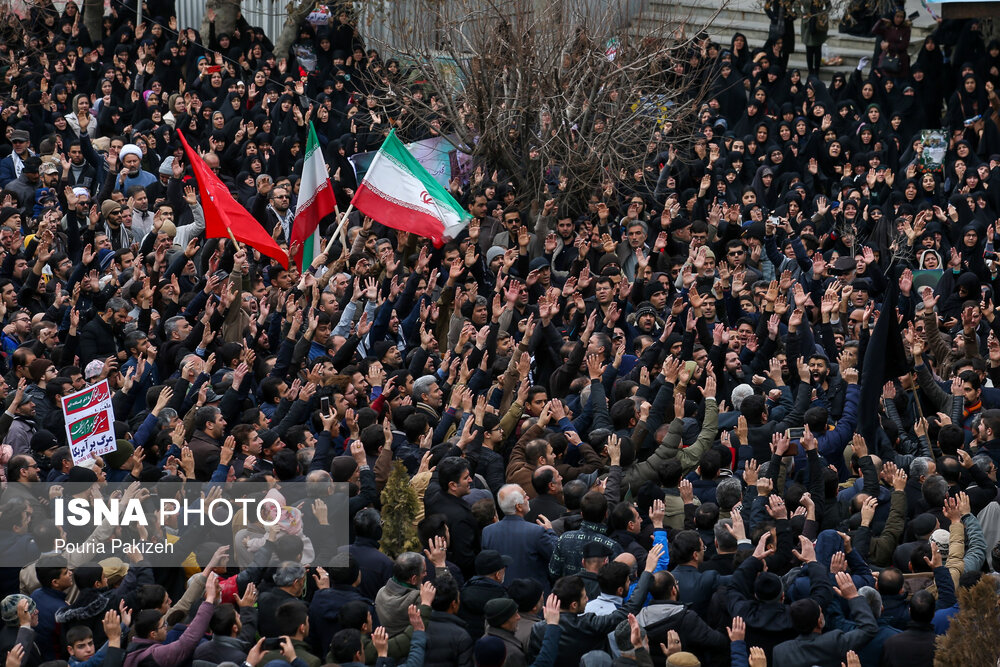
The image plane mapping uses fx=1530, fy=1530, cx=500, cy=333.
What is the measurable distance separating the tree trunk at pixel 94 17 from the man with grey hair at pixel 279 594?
1776 centimetres

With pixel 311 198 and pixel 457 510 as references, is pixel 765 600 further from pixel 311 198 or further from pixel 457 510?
pixel 311 198

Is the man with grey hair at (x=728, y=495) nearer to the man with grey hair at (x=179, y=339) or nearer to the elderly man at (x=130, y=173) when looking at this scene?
the man with grey hair at (x=179, y=339)

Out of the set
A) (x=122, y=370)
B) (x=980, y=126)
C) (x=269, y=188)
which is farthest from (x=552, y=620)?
(x=980, y=126)

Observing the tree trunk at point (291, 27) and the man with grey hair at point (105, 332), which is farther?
the tree trunk at point (291, 27)

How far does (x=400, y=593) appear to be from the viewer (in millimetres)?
7746

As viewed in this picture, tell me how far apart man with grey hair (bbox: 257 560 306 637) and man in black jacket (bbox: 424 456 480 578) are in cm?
116

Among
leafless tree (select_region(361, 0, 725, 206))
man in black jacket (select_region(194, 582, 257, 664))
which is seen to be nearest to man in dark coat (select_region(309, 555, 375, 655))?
man in black jacket (select_region(194, 582, 257, 664))

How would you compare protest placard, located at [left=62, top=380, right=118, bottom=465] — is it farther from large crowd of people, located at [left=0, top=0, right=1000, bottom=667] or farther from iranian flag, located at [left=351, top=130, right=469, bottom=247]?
iranian flag, located at [left=351, top=130, right=469, bottom=247]

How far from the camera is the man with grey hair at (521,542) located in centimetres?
862

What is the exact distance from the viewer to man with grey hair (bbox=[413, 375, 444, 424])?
1110 centimetres

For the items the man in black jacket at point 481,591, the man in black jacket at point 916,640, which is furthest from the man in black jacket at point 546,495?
the man in black jacket at point 916,640

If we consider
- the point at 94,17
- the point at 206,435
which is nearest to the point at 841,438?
the point at 206,435

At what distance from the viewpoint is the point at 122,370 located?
12.4m

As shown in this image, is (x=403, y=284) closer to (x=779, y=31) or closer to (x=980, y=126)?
(x=980, y=126)
